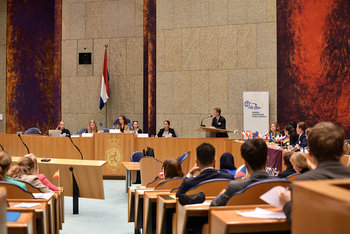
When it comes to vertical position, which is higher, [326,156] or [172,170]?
[326,156]

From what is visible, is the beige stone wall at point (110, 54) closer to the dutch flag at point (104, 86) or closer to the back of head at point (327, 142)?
the dutch flag at point (104, 86)

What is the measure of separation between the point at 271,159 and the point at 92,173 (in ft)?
11.1

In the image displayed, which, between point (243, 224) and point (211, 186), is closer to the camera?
point (243, 224)

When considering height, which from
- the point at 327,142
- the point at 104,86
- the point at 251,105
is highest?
the point at 104,86

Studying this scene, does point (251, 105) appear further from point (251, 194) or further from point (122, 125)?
point (251, 194)

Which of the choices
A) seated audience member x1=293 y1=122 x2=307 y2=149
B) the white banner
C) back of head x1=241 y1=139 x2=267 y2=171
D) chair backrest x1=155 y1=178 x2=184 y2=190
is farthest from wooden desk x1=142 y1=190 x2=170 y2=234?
the white banner

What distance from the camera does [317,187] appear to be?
1200 mm

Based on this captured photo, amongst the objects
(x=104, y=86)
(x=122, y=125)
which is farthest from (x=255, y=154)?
(x=104, y=86)

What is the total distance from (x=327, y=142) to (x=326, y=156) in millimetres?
66

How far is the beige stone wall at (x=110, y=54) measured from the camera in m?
13.8

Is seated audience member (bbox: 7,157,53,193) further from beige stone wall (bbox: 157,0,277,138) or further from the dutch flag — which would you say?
the dutch flag

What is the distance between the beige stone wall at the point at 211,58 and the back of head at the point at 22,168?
8.09m

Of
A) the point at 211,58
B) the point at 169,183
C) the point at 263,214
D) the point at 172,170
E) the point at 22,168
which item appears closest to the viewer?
the point at 263,214

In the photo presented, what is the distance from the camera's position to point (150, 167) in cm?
608
